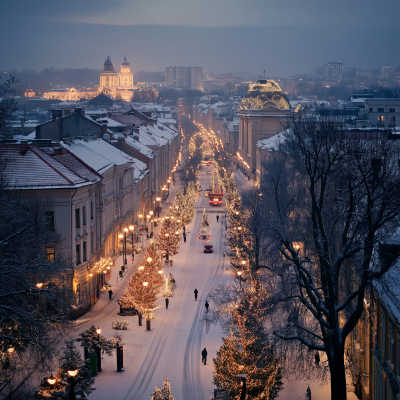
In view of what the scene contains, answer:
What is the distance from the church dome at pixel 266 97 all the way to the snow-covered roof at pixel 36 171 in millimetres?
90576

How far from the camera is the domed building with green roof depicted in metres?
118

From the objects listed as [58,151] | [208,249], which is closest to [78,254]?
[58,151]

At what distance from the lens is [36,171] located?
107ft

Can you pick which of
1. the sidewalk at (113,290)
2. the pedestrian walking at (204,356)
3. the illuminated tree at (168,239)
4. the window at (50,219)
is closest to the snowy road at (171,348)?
the sidewalk at (113,290)

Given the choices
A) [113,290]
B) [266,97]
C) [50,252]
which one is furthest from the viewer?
[266,97]

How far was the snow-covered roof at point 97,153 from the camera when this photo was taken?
39997 millimetres

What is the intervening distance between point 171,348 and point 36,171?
38.3 feet

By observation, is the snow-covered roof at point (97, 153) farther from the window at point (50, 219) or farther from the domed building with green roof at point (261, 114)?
the domed building with green roof at point (261, 114)

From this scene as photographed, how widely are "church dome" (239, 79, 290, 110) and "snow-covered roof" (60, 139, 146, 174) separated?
7252cm

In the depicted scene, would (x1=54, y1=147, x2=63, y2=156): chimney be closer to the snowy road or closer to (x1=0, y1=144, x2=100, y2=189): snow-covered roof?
(x1=0, y1=144, x2=100, y2=189): snow-covered roof

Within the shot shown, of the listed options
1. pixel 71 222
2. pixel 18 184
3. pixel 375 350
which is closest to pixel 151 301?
pixel 71 222

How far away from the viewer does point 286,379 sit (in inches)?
973

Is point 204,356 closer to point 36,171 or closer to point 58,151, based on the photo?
point 36,171

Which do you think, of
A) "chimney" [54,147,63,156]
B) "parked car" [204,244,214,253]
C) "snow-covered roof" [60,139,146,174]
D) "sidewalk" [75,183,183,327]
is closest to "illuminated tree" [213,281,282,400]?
"sidewalk" [75,183,183,327]
